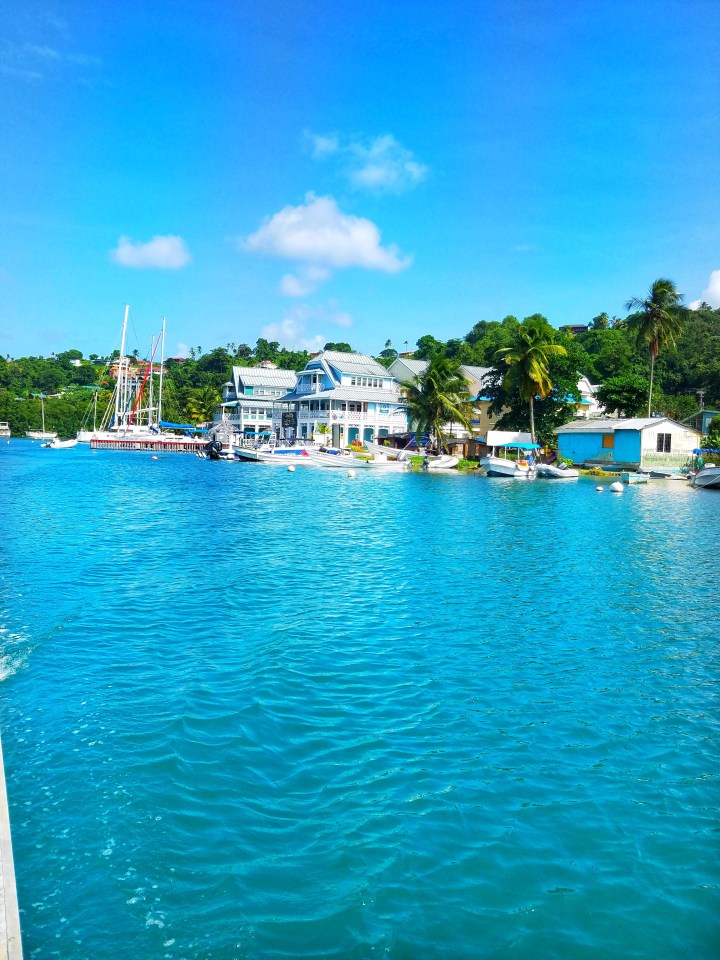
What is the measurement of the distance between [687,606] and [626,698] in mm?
6428

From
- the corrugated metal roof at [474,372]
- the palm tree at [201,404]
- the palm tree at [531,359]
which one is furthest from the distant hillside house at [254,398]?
the palm tree at [531,359]

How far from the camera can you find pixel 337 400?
84.4 meters

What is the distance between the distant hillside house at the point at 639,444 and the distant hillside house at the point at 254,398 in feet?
167

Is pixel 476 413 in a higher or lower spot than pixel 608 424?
higher

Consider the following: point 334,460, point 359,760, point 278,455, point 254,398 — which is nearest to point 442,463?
point 334,460

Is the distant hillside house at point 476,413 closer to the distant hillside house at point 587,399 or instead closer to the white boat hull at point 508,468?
the distant hillside house at point 587,399

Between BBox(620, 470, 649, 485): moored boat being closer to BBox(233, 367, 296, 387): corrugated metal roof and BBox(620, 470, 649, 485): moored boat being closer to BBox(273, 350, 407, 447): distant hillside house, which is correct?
BBox(273, 350, 407, 447): distant hillside house

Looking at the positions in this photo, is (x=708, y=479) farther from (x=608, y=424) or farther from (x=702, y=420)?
(x=702, y=420)

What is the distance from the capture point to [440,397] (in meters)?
69.5

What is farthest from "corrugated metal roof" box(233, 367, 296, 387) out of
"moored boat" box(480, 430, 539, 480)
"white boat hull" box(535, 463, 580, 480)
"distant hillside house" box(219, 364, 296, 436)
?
"white boat hull" box(535, 463, 580, 480)

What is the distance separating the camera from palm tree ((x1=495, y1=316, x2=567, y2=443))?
206 ft

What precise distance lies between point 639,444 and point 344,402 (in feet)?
118

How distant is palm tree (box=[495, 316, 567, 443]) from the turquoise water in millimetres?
45576

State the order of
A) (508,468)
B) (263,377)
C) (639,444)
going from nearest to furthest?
Answer: (508,468)
(639,444)
(263,377)
